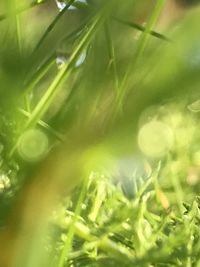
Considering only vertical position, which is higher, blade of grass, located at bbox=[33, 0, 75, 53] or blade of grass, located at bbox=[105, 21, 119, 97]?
blade of grass, located at bbox=[33, 0, 75, 53]

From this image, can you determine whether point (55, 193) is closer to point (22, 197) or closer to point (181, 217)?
point (22, 197)

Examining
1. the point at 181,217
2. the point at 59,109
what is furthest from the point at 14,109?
the point at 181,217

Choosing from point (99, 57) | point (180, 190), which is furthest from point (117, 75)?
point (180, 190)

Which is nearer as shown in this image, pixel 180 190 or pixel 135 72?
pixel 135 72

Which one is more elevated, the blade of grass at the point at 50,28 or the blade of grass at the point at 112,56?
the blade of grass at the point at 50,28

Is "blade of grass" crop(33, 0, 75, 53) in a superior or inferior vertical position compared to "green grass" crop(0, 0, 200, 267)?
superior

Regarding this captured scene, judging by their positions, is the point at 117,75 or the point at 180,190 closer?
the point at 117,75

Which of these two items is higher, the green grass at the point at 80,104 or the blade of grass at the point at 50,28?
the blade of grass at the point at 50,28

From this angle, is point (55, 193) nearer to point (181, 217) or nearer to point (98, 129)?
point (98, 129)

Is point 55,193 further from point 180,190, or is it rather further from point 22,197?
point 180,190
